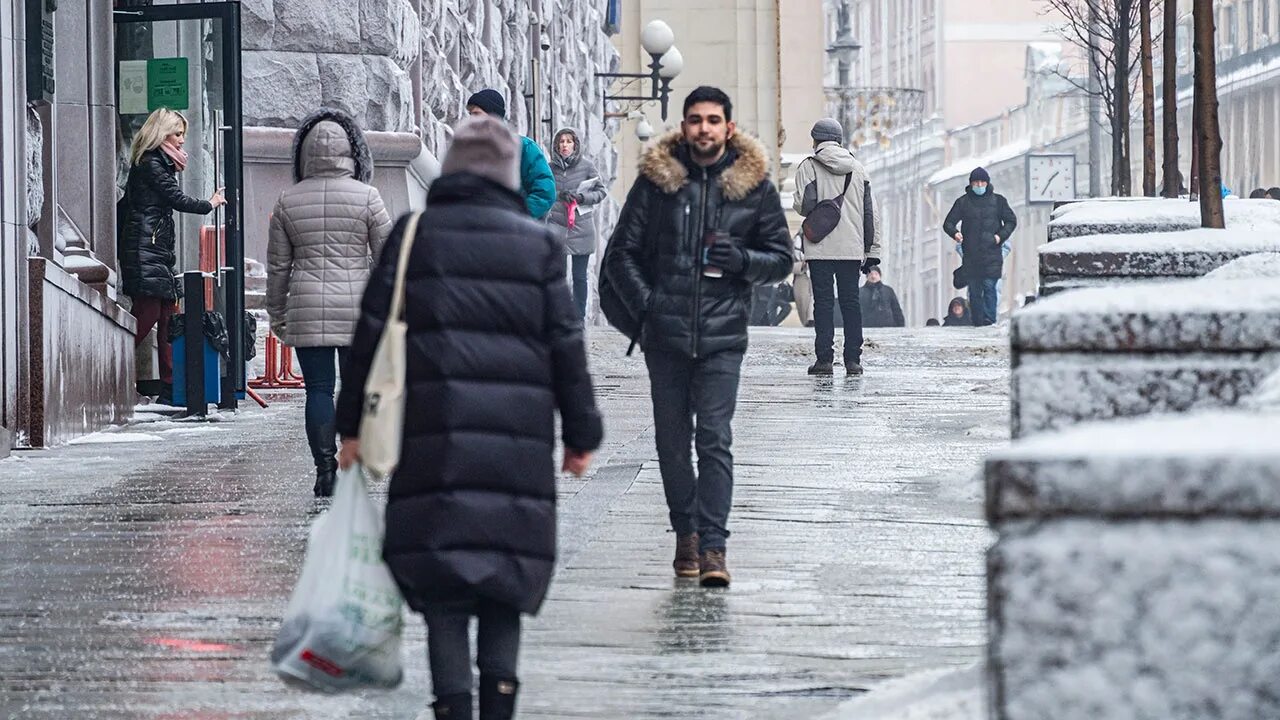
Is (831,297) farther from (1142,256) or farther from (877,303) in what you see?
(877,303)

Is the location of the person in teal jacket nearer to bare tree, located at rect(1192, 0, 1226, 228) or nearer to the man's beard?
bare tree, located at rect(1192, 0, 1226, 228)

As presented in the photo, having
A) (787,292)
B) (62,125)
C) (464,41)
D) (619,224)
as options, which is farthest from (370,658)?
(787,292)

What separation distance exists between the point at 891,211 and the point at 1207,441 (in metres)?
106

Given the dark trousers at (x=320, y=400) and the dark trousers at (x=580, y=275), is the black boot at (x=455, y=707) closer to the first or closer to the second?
the dark trousers at (x=320, y=400)

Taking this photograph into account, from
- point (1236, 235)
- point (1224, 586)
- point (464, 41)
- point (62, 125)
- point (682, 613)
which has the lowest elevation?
point (682, 613)

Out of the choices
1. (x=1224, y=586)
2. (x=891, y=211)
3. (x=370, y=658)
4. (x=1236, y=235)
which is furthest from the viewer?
(x=891, y=211)

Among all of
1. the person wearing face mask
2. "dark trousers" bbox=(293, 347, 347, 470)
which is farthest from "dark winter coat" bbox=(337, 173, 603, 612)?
the person wearing face mask

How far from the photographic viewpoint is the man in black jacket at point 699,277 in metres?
7.70

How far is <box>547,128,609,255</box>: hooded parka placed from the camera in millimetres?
23109

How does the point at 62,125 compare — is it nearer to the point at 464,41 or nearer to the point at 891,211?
the point at 464,41

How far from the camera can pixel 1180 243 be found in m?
8.18

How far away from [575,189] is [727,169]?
15557 millimetres

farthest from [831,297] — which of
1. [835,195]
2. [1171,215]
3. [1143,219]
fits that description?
[1143,219]

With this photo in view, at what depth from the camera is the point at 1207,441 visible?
10.6 ft
